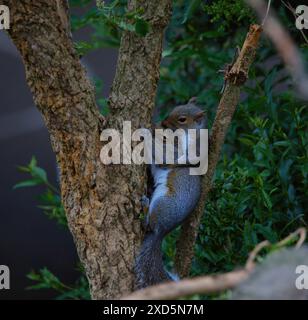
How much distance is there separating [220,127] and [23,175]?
2.80 m

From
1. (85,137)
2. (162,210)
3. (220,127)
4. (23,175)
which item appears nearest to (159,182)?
(162,210)

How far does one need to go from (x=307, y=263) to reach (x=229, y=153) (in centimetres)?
257

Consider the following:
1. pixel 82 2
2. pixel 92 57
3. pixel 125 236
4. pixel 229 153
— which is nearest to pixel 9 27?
pixel 125 236

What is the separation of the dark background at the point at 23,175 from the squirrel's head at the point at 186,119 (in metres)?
1.75

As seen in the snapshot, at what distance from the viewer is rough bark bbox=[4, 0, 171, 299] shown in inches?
89.7

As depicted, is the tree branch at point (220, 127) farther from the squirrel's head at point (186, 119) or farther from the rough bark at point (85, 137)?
the squirrel's head at point (186, 119)

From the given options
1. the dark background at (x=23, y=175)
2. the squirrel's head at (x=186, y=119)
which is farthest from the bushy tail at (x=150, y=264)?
the dark background at (x=23, y=175)

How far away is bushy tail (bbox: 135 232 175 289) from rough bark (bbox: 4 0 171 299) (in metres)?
0.03

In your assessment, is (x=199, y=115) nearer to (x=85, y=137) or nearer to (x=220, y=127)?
(x=220, y=127)

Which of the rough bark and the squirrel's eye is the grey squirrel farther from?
the squirrel's eye

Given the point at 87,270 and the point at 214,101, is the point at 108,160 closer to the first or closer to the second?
the point at 87,270

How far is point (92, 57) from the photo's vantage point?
519 centimetres

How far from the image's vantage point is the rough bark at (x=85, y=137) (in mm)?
2277

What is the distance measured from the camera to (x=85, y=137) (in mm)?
2367
